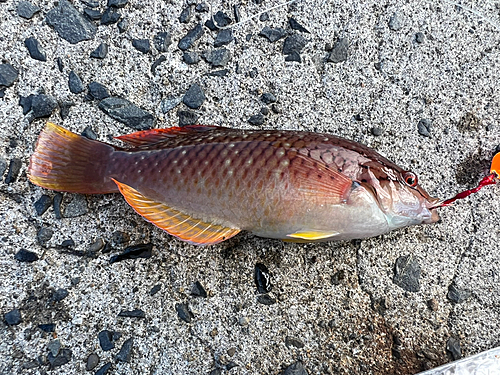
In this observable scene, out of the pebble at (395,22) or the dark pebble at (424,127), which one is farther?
the pebble at (395,22)

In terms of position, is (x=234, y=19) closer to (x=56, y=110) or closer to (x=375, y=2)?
(x=375, y=2)

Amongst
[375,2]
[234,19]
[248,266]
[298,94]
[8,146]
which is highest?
[375,2]

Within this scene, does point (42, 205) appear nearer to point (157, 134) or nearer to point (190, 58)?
point (157, 134)

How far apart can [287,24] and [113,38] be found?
3.94 ft

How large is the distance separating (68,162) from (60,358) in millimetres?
1116

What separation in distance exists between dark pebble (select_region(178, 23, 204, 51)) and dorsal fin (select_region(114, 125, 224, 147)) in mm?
681

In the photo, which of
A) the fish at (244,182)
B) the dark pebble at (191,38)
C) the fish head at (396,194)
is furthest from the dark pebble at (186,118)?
the fish head at (396,194)

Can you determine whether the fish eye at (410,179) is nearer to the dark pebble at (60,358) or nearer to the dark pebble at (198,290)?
the dark pebble at (198,290)

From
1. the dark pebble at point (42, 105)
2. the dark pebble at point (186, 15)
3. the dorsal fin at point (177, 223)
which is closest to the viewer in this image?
the dorsal fin at point (177, 223)

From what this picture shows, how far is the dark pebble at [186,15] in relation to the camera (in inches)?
106

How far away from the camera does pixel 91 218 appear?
242 cm

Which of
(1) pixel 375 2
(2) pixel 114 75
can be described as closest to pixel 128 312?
(2) pixel 114 75

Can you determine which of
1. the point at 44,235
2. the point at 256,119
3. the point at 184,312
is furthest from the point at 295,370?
the point at 44,235

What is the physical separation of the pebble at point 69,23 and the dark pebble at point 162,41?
0.42 m
